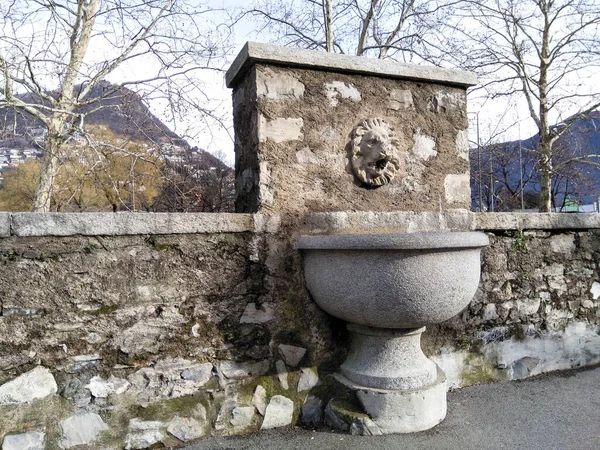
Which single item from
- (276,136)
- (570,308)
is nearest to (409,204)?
(276,136)

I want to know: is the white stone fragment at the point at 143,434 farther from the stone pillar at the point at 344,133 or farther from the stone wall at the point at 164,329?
the stone pillar at the point at 344,133

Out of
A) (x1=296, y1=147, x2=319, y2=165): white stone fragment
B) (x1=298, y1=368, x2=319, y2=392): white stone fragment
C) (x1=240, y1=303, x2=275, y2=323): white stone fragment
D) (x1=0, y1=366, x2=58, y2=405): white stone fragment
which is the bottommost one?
(x1=298, y1=368, x2=319, y2=392): white stone fragment

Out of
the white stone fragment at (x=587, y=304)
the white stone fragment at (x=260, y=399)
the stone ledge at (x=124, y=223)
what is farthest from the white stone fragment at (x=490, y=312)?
the stone ledge at (x=124, y=223)

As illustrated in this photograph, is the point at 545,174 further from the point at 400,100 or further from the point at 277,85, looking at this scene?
the point at 277,85

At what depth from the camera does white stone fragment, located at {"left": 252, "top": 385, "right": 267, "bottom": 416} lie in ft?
6.35

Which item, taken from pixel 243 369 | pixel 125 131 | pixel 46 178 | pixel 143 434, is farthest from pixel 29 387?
pixel 46 178

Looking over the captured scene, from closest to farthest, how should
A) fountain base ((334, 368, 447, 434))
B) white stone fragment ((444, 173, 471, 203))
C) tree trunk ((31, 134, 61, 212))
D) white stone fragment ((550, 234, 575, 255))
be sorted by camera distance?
fountain base ((334, 368, 447, 434))
white stone fragment ((444, 173, 471, 203))
white stone fragment ((550, 234, 575, 255))
tree trunk ((31, 134, 61, 212))

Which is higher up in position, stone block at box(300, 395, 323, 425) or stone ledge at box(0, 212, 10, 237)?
stone ledge at box(0, 212, 10, 237)

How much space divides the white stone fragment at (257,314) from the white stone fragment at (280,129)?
79 cm

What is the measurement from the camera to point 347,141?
7.33 feet

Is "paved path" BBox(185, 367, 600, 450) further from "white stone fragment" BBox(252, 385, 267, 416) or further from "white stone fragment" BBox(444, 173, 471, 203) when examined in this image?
"white stone fragment" BBox(444, 173, 471, 203)

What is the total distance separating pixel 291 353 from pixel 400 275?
0.70 meters

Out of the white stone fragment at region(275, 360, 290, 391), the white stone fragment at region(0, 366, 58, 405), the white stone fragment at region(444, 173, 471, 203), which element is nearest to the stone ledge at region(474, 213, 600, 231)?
the white stone fragment at region(444, 173, 471, 203)

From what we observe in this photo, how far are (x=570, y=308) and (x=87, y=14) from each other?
8081 millimetres
